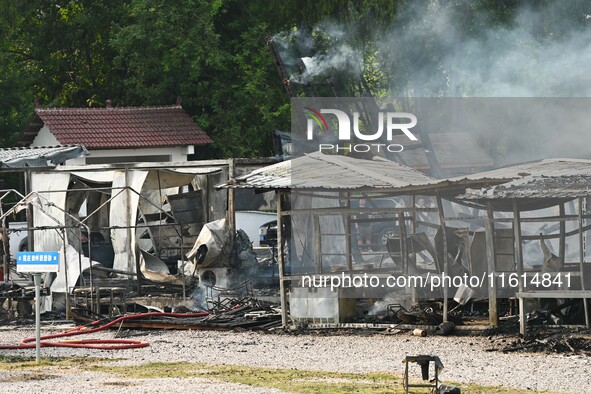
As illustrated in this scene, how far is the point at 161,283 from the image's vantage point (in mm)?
26438

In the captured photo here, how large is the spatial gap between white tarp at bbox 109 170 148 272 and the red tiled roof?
24.6 feet

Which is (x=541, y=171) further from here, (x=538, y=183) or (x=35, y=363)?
(x=35, y=363)

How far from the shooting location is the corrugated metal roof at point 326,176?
20953 millimetres

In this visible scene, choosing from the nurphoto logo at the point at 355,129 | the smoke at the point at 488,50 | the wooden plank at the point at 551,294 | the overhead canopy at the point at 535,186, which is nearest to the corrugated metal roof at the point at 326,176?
the overhead canopy at the point at 535,186

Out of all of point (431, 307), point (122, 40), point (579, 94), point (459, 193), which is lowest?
point (431, 307)

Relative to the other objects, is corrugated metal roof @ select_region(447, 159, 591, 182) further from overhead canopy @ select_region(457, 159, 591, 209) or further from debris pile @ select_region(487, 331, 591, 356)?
debris pile @ select_region(487, 331, 591, 356)

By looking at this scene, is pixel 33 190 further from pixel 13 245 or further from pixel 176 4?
pixel 176 4

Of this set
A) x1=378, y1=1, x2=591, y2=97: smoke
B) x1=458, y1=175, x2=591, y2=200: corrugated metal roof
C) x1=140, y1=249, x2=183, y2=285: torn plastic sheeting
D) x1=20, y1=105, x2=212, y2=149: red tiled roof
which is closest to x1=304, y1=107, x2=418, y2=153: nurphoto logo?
x1=378, y1=1, x2=591, y2=97: smoke

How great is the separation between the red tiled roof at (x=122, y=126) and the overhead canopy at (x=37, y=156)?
735cm

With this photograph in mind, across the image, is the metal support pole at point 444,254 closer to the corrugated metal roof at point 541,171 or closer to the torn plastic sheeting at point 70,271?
the corrugated metal roof at point 541,171

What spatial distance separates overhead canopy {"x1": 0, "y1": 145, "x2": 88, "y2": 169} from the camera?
2602 cm

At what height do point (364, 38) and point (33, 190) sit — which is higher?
point (364, 38)

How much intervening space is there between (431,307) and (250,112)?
58.6 ft

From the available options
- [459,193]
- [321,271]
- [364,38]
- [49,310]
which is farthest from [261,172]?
[364,38]
